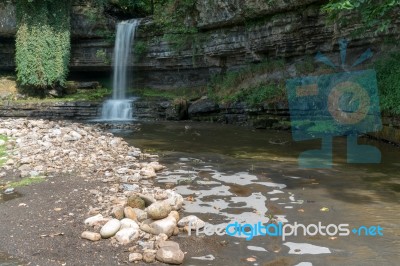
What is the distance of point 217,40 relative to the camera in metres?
20.3

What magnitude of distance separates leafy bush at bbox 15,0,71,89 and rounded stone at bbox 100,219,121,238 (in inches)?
730

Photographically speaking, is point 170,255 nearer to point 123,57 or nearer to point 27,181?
point 27,181

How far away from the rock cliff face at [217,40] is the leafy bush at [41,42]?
1.12m

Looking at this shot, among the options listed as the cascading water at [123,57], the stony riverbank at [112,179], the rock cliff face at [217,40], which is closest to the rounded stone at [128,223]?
the stony riverbank at [112,179]

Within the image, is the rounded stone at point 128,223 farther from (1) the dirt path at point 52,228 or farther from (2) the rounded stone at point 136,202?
(2) the rounded stone at point 136,202

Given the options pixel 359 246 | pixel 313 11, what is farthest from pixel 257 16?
pixel 359 246

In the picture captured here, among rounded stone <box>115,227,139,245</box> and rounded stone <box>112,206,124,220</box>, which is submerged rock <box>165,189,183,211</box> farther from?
rounded stone <box>115,227,139,245</box>

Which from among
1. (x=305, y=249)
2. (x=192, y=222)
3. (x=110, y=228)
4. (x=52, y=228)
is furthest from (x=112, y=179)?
(x=305, y=249)

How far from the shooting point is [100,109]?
66.3ft
